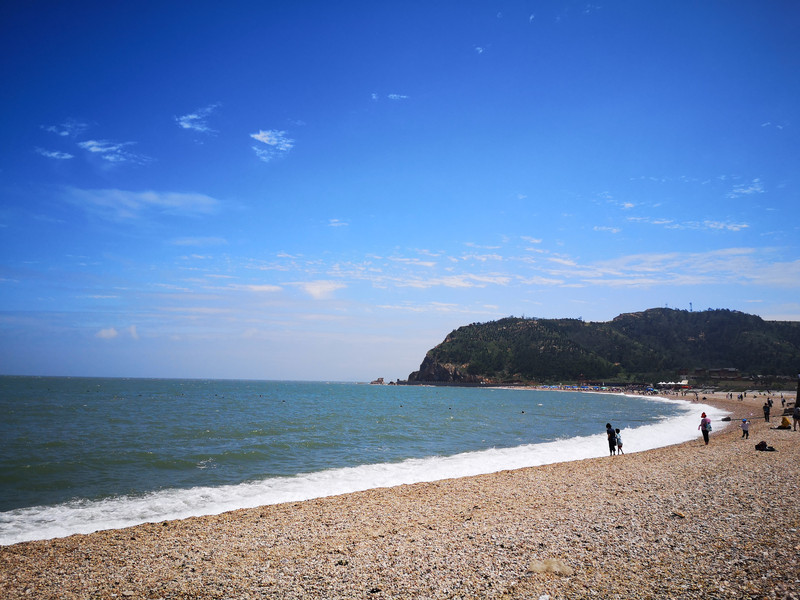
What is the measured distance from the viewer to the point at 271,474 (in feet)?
55.4

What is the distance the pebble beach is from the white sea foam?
1393 millimetres

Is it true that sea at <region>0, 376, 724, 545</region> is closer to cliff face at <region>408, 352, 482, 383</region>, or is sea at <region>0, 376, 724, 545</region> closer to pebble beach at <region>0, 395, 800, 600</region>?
pebble beach at <region>0, 395, 800, 600</region>

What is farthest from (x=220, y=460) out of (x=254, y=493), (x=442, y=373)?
(x=442, y=373)

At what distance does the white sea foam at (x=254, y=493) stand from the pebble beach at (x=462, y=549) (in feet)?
4.57

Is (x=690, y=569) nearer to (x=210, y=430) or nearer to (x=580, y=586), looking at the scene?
(x=580, y=586)

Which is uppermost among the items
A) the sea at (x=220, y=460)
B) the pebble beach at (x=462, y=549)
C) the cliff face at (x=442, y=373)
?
the pebble beach at (x=462, y=549)

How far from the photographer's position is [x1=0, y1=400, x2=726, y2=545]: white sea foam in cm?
1104

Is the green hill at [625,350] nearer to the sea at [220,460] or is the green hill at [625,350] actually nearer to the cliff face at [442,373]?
the cliff face at [442,373]

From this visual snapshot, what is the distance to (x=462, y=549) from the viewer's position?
7570 millimetres

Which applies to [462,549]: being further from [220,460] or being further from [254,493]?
[220,460]

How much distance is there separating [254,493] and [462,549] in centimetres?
887

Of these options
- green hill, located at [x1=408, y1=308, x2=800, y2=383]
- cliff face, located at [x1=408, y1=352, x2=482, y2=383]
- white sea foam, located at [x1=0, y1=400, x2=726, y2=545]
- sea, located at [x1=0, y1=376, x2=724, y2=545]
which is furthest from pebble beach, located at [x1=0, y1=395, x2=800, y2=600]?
cliff face, located at [x1=408, y1=352, x2=482, y2=383]

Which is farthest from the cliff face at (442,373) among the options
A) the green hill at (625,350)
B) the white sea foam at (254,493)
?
the white sea foam at (254,493)

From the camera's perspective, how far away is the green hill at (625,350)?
130375 millimetres
